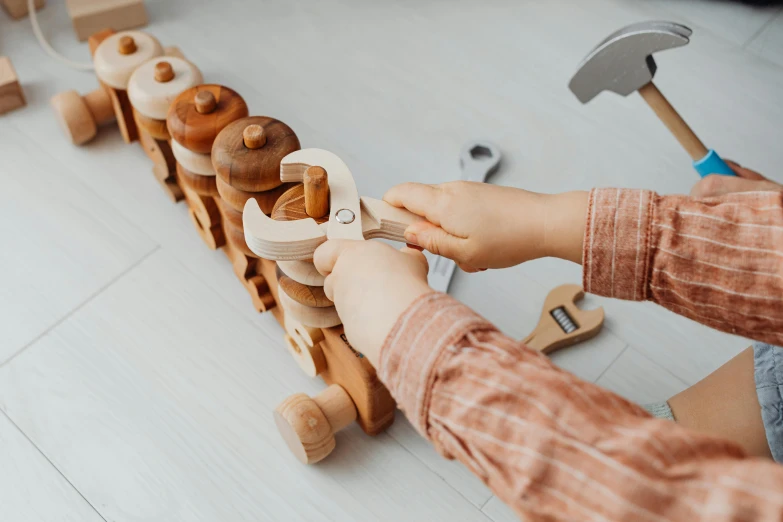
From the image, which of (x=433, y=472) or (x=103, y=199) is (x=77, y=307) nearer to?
(x=103, y=199)

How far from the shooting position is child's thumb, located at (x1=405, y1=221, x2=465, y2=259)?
562 mm

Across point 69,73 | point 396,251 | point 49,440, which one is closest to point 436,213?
point 396,251

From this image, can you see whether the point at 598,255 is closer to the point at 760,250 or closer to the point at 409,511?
the point at 760,250

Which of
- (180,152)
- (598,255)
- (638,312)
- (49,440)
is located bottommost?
(49,440)

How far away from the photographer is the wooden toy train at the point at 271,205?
1.88 ft

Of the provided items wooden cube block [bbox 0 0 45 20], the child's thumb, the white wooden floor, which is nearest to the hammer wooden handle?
the white wooden floor

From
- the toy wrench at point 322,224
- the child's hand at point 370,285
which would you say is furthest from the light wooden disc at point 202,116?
the child's hand at point 370,285

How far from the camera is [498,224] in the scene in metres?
0.55

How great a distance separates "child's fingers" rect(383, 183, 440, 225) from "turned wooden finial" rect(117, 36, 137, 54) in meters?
0.44

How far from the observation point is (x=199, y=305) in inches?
32.1

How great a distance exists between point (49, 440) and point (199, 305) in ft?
0.67

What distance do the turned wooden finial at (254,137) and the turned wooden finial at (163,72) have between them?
187 mm

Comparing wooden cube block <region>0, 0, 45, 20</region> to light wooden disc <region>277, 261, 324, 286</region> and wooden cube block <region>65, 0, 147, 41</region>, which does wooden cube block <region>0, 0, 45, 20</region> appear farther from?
light wooden disc <region>277, 261, 324, 286</region>

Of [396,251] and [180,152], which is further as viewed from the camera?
[180,152]
